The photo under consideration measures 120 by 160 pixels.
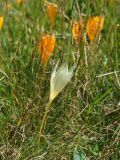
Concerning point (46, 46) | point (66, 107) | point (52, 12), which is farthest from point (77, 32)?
point (52, 12)

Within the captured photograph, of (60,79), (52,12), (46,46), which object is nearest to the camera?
(60,79)

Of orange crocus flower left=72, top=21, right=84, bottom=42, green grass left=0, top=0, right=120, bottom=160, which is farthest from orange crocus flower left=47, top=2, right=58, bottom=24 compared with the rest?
orange crocus flower left=72, top=21, right=84, bottom=42

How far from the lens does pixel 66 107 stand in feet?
5.46

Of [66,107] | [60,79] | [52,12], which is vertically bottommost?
[66,107]

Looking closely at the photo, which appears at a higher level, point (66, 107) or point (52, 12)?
point (52, 12)

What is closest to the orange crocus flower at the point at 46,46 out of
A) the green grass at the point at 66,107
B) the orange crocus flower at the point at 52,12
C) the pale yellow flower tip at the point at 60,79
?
the green grass at the point at 66,107

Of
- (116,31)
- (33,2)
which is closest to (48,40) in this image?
(116,31)

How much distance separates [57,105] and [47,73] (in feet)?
0.54

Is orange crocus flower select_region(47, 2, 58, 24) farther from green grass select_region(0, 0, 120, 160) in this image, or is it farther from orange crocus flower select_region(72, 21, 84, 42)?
orange crocus flower select_region(72, 21, 84, 42)

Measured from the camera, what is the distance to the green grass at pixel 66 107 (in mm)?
1521

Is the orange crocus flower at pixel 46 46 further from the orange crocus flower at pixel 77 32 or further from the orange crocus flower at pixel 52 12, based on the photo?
the orange crocus flower at pixel 52 12

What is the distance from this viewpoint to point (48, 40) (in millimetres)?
1616

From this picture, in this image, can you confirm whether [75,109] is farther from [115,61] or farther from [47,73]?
[115,61]

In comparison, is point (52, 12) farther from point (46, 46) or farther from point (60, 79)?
point (60, 79)
